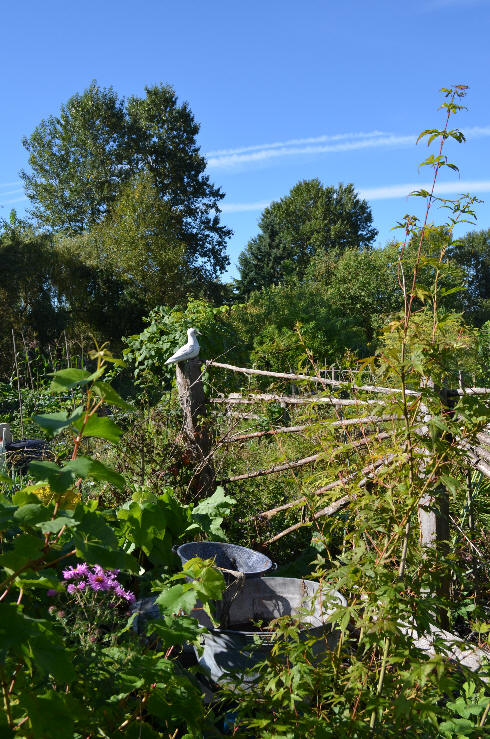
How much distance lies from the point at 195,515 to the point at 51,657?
8.27 feet

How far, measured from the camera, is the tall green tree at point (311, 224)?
3195 centimetres

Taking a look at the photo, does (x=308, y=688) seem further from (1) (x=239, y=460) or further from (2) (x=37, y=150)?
(2) (x=37, y=150)

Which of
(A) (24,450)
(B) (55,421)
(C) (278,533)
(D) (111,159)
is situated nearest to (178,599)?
(B) (55,421)

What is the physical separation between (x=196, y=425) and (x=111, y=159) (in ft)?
77.6

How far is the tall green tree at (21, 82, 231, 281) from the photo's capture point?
82.1 ft

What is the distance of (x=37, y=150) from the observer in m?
25.9

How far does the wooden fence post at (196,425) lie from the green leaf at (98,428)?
2.96m

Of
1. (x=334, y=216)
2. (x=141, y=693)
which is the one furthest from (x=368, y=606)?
(x=334, y=216)

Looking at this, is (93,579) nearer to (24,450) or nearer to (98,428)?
(98,428)

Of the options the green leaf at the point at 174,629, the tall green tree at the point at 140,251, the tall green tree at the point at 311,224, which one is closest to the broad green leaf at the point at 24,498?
the green leaf at the point at 174,629

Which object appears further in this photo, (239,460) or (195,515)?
(239,460)

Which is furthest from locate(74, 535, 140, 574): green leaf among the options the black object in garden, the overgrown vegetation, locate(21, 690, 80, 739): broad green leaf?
the black object in garden

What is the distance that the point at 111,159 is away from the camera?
2525 centimetres

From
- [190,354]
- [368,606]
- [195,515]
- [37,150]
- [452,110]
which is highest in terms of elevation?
[37,150]
